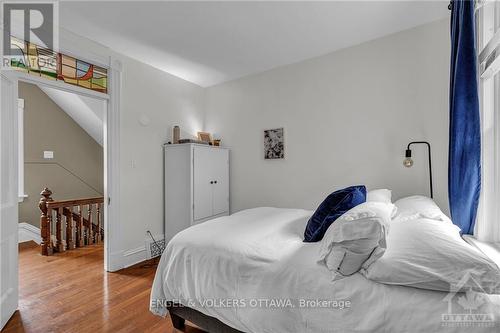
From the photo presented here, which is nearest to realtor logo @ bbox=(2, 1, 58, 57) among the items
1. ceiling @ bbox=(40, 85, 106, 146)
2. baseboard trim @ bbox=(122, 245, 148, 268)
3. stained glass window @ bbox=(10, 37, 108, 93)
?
stained glass window @ bbox=(10, 37, 108, 93)

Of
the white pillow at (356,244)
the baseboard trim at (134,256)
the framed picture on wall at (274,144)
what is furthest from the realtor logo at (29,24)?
the white pillow at (356,244)

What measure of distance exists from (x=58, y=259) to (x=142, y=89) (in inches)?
101

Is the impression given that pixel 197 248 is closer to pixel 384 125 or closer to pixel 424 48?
pixel 384 125

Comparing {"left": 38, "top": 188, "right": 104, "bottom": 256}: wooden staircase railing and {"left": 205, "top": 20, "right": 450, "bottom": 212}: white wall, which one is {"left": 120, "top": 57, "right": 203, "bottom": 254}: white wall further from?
{"left": 38, "top": 188, "right": 104, "bottom": 256}: wooden staircase railing

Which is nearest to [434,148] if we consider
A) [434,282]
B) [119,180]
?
[434,282]

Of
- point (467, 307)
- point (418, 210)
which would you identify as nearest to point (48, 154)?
point (418, 210)

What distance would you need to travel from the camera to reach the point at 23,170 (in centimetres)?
433

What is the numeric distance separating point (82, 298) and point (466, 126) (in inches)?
136

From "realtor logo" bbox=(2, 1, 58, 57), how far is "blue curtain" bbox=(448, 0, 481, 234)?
3.24 m

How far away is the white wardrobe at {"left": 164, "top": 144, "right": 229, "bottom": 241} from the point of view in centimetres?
335

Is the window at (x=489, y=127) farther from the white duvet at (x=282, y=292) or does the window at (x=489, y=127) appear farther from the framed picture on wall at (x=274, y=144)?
the framed picture on wall at (x=274, y=144)

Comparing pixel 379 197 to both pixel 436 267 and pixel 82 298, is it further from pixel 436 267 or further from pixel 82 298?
pixel 82 298

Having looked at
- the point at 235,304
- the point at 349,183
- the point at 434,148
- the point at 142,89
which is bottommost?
the point at 235,304

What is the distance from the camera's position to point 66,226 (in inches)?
154
